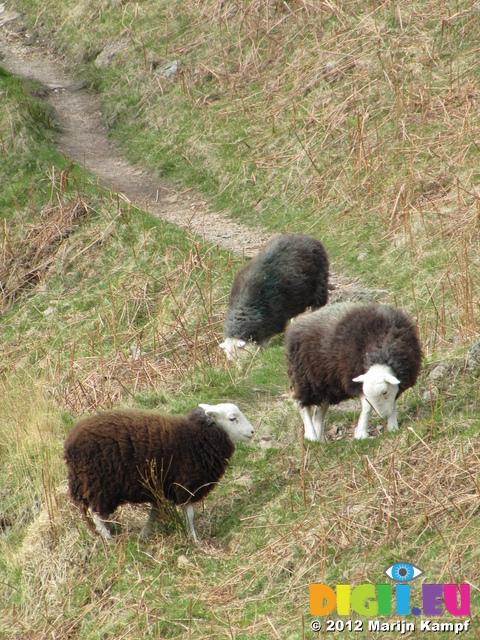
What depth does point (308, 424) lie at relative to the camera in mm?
7039

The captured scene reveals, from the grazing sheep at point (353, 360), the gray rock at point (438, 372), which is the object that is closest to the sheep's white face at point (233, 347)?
the grazing sheep at point (353, 360)

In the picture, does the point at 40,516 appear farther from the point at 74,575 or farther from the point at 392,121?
the point at 392,121

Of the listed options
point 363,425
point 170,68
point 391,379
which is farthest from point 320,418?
point 170,68

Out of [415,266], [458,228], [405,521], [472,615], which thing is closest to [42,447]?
[405,521]

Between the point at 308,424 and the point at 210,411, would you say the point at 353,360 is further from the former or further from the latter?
the point at 210,411

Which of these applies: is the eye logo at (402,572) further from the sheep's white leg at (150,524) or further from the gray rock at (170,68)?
the gray rock at (170,68)

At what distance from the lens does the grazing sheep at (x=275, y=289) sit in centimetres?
920

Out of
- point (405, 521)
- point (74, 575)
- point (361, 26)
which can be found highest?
point (361, 26)

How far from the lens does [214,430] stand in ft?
20.5

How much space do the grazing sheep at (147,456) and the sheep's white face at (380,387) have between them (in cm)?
100

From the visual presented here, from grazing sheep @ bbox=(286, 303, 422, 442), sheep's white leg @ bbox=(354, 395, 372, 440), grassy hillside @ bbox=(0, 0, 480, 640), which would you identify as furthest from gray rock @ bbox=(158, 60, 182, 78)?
sheep's white leg @ bbox=(354, 395, 372, 440)

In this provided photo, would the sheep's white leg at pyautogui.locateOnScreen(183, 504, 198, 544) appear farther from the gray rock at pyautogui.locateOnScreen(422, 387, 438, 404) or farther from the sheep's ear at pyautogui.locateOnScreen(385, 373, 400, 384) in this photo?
the gray rock at pyautogui.locateOnScreen(422, 387, 438, 404)

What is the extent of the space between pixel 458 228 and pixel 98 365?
15.6ft

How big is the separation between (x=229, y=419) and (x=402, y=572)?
182cm
